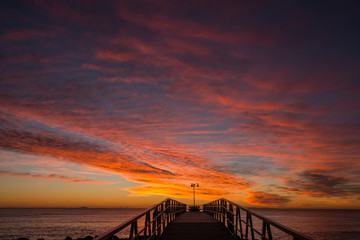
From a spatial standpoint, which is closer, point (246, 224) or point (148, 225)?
point (148, 225)

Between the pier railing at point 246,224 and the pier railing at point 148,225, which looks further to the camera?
the pier railing at point 246,224

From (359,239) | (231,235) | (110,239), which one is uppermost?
(110,239)

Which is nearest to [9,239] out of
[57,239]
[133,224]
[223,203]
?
[57,239]

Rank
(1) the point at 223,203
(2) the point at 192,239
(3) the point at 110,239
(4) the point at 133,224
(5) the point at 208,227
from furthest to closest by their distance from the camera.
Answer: (1) the point at 223,203
(5) the point at 208,227
(2) the point at 192,239
(4) the point at 133,224
(3) the point at 110,239

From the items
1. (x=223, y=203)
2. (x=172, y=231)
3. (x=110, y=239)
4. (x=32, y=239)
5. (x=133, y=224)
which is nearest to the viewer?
(x=110, y=239)

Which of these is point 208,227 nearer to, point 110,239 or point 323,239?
point 110,239

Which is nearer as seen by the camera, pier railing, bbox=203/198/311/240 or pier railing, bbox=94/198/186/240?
pier railing, bbox=94/198/186/240

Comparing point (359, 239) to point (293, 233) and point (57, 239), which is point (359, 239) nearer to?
point (57, 239)

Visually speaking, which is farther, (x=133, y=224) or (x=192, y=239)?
(x=192, y=239)

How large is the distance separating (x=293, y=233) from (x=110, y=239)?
2.35m

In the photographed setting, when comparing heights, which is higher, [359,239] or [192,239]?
[192,239]

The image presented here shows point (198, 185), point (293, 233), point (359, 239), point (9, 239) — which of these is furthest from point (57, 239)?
point (293, 233)

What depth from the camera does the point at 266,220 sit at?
5391 millimetres

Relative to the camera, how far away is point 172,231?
38.1ft
